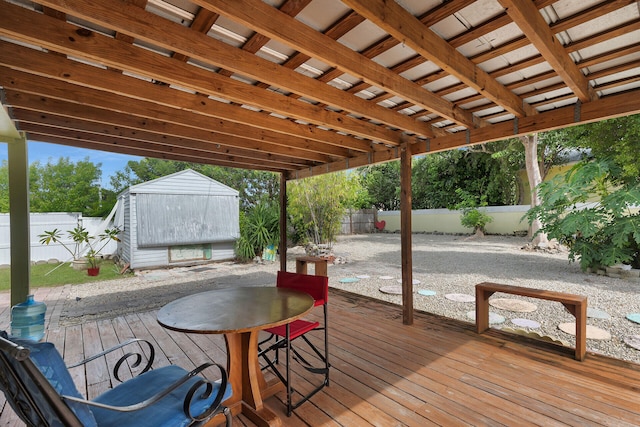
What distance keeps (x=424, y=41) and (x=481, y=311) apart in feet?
9.01

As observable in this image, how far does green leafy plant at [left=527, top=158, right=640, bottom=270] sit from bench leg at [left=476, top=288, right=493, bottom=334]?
15.7ft

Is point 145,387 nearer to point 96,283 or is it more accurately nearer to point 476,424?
point 476,424

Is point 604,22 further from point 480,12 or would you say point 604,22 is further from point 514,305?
point 514,305

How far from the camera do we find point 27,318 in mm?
3195

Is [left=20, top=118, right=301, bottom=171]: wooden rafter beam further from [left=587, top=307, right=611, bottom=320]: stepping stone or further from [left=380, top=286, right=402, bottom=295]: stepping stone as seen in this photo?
[left=587, top=307, right=611, bottom=320]: stepping stone

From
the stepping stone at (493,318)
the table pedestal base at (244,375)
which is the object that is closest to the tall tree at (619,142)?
the stepping stone at (493,318)

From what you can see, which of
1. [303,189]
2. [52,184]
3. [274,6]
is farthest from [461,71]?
[52,184]

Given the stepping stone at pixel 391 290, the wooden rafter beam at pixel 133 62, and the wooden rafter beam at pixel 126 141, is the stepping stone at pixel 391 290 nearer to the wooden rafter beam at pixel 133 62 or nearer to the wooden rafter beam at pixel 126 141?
the wooden rafter beam at pixel 126 141

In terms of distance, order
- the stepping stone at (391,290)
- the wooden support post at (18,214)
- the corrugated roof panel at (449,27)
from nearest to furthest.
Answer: the corrugated roof panel at (449,27) → the wooden support post at (18,214) → the stepping stone at (391,290)

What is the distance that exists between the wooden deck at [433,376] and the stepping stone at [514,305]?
157cm

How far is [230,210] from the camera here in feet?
30.9

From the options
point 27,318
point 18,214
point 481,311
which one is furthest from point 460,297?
point 18,214

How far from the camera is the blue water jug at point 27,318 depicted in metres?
3.18

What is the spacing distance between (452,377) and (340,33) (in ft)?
8.36
